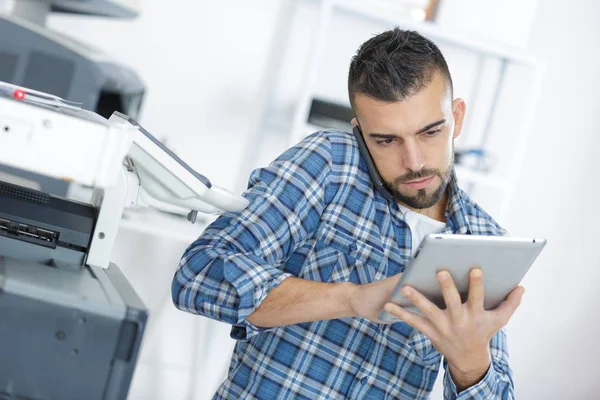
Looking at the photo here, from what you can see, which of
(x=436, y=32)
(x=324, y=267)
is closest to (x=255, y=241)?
(x=324, y=267)

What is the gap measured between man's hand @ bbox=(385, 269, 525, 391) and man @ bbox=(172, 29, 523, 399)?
19 mm

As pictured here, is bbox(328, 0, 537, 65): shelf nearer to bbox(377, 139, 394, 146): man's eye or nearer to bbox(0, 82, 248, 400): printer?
bbox(377, 139, 394, 146): man's eye

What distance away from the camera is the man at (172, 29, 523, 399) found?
50.8 inches

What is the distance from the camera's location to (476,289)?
1.16 metres

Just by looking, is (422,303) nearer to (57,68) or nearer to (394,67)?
(394,67)

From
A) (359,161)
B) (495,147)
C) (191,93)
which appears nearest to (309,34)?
(191,93)

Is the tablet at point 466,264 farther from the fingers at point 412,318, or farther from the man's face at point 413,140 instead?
the man's face at point 413,140

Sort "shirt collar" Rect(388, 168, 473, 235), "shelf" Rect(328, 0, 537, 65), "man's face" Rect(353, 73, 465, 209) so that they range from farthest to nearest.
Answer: "shelf" Rect(328, 0, 537, 65), "shirt collar" Rect(388, 168, 473, 235), "man's face" Rect(353, 73, 465, 209)

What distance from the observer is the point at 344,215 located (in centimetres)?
152

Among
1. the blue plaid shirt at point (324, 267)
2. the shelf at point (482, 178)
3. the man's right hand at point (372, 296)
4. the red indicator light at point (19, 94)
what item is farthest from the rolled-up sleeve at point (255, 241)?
the shelf at point (482, 178)

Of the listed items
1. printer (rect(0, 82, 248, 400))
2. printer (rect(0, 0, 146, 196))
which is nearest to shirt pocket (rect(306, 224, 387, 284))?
printer (rect(0, 82, 248, 400))

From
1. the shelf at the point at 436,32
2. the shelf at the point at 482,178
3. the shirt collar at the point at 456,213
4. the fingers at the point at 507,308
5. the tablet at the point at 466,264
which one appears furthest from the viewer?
the shelf at the point at 482,178

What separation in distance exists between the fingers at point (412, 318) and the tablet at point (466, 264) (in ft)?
0.04

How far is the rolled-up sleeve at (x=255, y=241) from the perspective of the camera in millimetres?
1271
